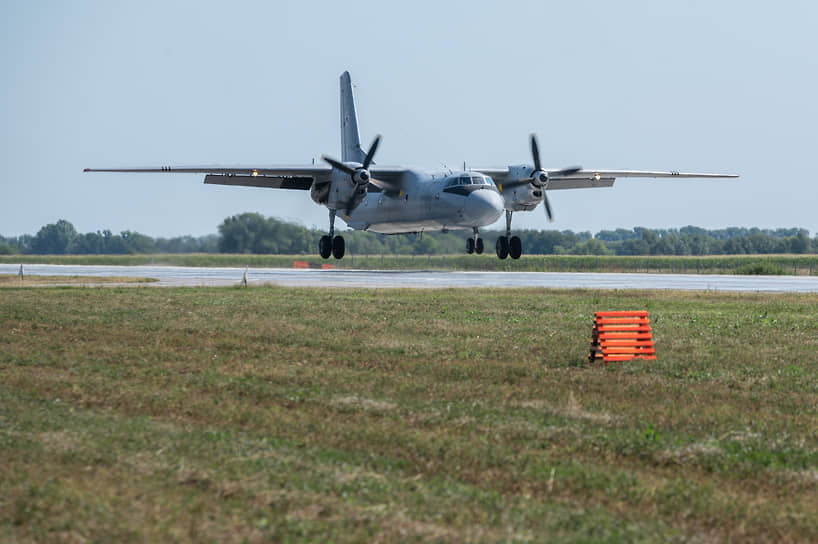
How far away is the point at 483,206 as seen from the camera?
3834 centimetres

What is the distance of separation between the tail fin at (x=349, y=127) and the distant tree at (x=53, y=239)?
7948cm

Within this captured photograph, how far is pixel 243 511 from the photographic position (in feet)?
30.8

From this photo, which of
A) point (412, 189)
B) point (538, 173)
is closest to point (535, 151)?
point (538, 173)

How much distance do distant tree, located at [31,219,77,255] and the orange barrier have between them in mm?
112454

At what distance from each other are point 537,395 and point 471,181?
2387 cm

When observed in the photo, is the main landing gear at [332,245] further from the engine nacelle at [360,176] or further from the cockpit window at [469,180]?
the cockpit window at [469,180]

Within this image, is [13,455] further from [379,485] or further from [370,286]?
[370,286]

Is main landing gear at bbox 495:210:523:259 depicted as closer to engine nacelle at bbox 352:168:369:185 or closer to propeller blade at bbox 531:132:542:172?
propeller blade at bbox 531:132:542:172

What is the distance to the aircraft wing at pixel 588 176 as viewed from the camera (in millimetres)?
43219

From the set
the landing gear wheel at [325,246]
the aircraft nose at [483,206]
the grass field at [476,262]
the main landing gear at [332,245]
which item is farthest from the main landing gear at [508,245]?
the grass field at [476,262]

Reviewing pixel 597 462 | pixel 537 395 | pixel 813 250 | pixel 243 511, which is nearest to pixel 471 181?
pixel 537 395

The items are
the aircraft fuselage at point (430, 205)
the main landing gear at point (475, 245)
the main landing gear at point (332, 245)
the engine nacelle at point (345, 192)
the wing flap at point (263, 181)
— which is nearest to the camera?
the aircraft fuselage at point (430, 205)

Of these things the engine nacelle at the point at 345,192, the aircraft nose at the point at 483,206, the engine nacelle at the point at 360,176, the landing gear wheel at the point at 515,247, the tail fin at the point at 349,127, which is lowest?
the landing gear wheel at the point at 515,247

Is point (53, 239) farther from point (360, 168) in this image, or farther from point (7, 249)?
point (360, 168)
